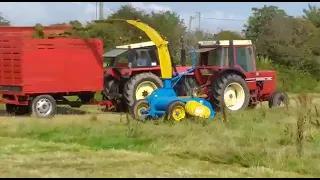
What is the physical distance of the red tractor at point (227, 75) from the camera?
17.1 metres

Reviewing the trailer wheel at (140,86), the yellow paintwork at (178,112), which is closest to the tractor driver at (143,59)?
the trailer wheel at (140,86)

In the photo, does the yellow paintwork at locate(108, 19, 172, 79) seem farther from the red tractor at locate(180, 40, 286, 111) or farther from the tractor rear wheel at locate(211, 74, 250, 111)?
the tractor rear wheel at locate(211, 74, 250, 111)

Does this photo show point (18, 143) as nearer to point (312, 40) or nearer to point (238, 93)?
point (238, 93)

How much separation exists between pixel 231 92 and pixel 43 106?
5213 mm

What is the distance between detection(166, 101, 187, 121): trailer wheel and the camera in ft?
48.1

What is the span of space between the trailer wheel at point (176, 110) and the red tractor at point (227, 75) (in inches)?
85.2

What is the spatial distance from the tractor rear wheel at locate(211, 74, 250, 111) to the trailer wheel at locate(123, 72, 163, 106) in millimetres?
1589

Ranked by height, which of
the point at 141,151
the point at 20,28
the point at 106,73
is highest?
the point at 20,28

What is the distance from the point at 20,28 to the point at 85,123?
5.46 m

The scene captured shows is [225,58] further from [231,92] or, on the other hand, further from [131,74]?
[131,74]

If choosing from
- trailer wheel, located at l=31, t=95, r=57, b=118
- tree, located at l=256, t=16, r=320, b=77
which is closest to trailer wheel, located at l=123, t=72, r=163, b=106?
trailer wheel, located at l=31, t=95, r=57, b=118

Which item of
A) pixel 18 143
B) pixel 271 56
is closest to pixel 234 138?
pixel 18 143

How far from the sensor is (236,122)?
13.4 m

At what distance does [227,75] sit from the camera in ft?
56.6
